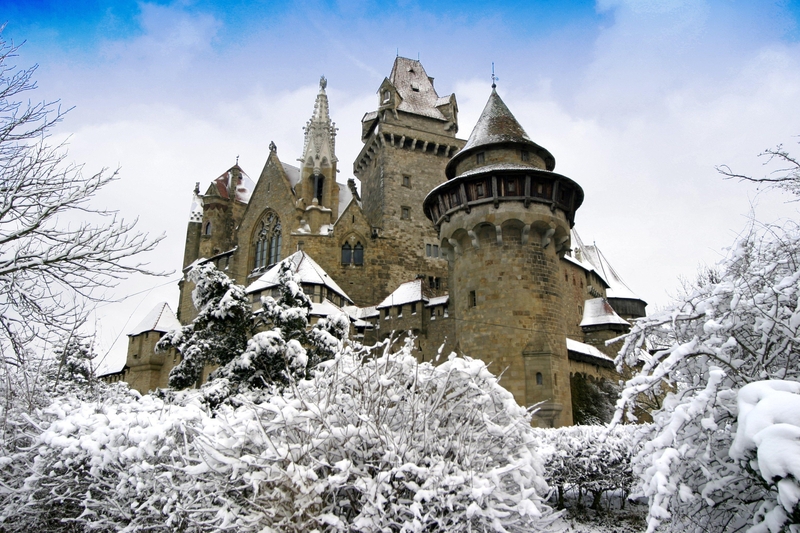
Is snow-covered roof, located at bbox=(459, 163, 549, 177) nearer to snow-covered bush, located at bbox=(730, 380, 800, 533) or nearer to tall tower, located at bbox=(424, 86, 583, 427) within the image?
tall tower, located at bbox=(424, 86, 583, 427)

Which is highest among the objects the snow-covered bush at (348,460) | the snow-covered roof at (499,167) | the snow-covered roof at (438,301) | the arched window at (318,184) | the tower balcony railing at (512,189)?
the arched window at (318,184)

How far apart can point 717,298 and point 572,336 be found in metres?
23.4

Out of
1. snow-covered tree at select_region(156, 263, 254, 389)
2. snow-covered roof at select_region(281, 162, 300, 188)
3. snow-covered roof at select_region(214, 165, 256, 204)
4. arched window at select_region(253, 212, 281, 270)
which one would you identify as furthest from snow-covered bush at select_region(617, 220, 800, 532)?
snow-covered roof at select_region(214, 165, 256, 204)

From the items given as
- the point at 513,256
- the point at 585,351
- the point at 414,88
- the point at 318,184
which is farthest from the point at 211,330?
the point at 414,88

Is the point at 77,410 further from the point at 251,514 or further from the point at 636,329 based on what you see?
the point at 636,329

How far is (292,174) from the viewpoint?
39969 millimetres

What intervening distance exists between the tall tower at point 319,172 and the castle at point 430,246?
3.3 inches

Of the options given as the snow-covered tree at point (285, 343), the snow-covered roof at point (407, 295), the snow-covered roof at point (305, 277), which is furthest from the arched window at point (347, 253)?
the snow-covered tree at point (285, 343)

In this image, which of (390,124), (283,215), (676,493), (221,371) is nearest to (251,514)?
(676,493)

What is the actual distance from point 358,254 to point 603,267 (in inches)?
596

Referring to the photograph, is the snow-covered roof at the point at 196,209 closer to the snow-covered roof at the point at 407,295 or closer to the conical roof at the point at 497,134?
the snow-covered roof at the point at 407,295

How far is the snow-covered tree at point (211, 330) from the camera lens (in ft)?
48.1

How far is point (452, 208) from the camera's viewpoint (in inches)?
872

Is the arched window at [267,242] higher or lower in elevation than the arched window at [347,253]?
higher
